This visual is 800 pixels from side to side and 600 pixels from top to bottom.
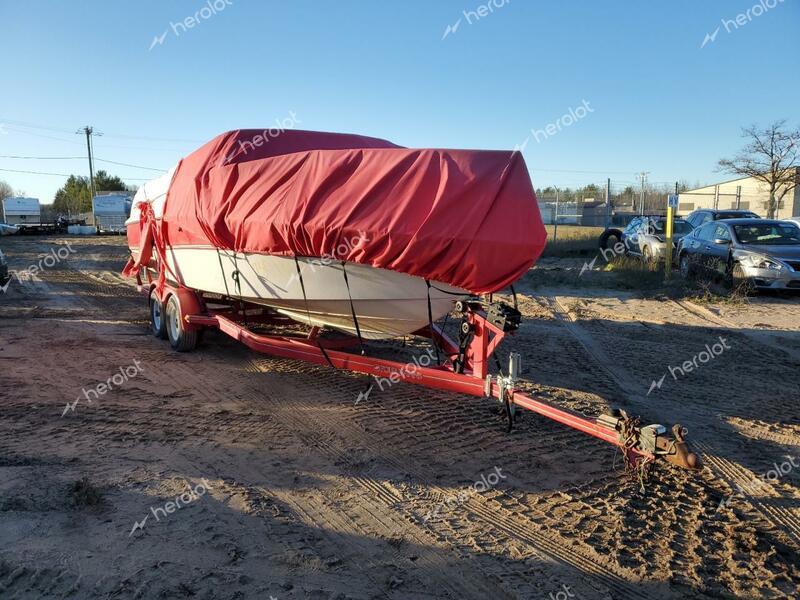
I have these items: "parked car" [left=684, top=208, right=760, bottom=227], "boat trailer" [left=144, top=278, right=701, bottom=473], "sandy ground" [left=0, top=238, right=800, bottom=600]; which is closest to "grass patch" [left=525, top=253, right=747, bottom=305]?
"parked car" [left=684, top=208, right=760, bottom=227]

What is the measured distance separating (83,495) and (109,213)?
42.4 metres

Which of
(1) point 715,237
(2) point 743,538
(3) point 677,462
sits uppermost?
(1) point 715,237

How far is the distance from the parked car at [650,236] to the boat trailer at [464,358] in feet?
39.3

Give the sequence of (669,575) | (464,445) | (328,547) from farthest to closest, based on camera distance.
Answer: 1. (464,445)
2. (328,547)
3. (669,575)

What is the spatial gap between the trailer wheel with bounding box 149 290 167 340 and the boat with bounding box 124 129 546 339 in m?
1.61

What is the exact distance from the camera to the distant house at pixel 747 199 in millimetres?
31297

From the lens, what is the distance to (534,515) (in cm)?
363

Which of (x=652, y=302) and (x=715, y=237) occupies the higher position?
(x=715, y=237)

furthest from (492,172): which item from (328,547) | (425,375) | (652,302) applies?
(652,302)

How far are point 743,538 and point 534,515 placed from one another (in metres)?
1.22

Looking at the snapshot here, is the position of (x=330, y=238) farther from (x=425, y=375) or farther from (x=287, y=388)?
(x=287, y=388)

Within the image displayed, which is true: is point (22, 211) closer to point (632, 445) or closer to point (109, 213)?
point (109, 213)

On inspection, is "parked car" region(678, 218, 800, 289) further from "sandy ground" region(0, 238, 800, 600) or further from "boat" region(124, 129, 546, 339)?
"boat" region(124, 129, 546, 339)

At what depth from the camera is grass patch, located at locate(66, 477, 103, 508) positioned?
3.65m
